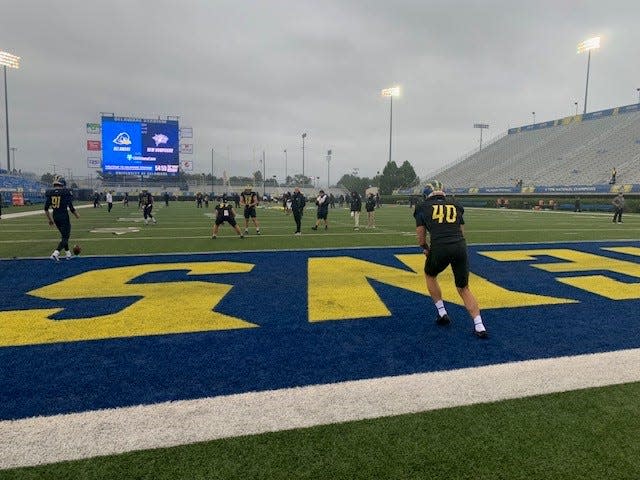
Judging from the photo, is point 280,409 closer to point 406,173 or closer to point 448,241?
point 448,241

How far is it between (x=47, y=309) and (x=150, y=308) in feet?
4.17

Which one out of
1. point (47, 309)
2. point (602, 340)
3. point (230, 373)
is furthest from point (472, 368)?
A: point (47, 309)

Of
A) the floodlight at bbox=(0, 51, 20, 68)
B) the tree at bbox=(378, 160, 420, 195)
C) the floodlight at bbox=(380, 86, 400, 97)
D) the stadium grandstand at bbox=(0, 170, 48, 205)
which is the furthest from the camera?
the tree at bbox=(378, 160, 420, 195)

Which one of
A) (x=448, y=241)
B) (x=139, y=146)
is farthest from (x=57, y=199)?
(x=139, y=146)

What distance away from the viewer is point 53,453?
2.36 m

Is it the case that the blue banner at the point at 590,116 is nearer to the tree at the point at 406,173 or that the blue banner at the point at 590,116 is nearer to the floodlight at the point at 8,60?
the tree at the point at 406,173

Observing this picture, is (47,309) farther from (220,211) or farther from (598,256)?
(598,256)

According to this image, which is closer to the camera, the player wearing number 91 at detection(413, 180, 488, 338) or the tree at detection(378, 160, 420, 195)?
the player wearing number 91 at detection(413, 180, 488, 338)

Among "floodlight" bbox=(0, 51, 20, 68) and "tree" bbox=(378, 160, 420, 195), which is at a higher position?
"floodlight" bbox=(0, 51, 20, 68)

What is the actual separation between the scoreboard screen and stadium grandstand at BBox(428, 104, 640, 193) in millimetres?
38720

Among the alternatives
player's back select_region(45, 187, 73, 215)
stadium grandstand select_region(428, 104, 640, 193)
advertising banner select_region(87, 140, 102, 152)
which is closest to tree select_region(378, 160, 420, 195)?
stadium grandstand select_region(428, 104, 640, 193)

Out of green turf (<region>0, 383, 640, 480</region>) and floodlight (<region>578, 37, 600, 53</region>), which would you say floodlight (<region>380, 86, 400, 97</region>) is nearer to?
floodlight (<region>578, 37, 600, 53</region>)

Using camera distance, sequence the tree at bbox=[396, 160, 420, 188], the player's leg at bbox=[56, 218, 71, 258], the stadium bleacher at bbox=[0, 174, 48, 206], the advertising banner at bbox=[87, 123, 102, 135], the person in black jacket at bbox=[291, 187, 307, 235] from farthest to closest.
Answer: the tree at bbox=[396, 160, 420, 188] → the advertising banner at bbox=[87, 123, 102, 135] → the stadium bleacher at bbox=[0, 174, 48, 206] → the person in black jacket at bbox=[291, 187, 307, 235] → the player's leg at bbox=[56, 218, 71, 258]

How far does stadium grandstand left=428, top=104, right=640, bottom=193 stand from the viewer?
4719 cm
